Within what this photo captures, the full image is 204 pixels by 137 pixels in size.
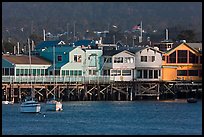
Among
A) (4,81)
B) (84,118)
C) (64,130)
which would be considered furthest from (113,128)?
(4,81)

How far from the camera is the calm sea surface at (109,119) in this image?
188 feet

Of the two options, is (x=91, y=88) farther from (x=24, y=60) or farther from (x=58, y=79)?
(x=24, y=60)

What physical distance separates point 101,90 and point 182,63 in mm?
9771

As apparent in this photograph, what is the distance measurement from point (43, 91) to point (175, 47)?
15.2 meters

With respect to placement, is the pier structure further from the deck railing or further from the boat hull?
the boat hull

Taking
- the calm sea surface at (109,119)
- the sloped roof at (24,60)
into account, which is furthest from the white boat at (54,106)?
the sloped roof at (24,60)

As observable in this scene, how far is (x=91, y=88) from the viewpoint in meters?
89.1

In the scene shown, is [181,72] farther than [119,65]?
Yes

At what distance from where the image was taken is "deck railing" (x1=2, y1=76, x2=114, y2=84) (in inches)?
3314

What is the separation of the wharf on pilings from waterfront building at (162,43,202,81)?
3.42 feet

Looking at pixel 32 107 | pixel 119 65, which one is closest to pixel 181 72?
pixel 119 65

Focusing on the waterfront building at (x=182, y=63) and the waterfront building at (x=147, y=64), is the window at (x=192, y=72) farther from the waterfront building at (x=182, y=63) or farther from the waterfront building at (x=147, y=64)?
the waterfront building at (x=147, y=64)

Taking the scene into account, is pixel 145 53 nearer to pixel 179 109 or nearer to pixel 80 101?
pixel 80 101

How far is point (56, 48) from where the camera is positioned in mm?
93250
